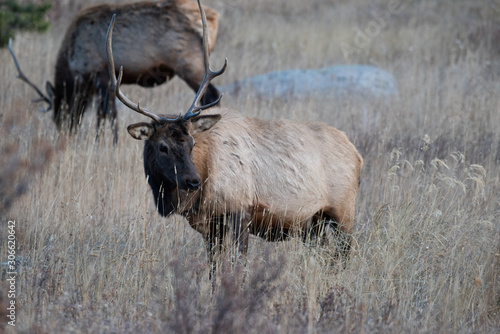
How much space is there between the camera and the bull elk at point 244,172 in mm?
5434

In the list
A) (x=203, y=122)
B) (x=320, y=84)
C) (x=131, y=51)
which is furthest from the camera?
(x=320, y=84)

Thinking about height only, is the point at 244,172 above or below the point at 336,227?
above

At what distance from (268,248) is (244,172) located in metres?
0.77

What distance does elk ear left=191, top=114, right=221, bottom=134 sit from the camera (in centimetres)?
562

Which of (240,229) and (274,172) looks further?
(274,172)

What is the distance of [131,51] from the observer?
9883 mm

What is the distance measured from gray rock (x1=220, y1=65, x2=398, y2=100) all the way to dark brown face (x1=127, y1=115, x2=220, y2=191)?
630cm

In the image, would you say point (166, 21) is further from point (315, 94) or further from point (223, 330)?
point (223, 330)

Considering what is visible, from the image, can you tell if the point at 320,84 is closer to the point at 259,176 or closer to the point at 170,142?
the point at 259,176

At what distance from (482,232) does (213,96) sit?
482 centimetres

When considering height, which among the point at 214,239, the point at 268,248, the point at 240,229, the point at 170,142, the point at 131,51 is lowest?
the point at 268,248

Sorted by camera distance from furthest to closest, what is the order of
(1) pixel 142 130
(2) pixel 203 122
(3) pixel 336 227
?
1. (3) pixel 336 227
2. (2) pixel 203 122
3. (1) pixel 142 130

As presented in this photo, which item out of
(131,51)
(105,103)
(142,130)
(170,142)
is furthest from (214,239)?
(131,51)

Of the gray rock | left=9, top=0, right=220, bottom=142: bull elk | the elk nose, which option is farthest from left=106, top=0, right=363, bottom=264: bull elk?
the gray rock
